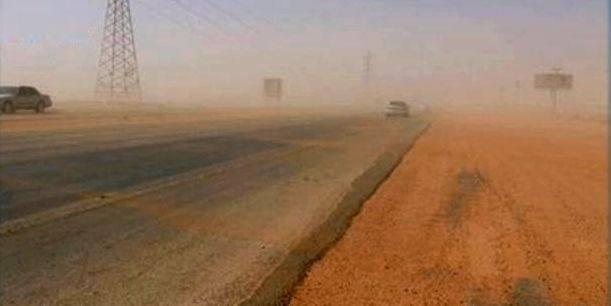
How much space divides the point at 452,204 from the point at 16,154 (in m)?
11.6

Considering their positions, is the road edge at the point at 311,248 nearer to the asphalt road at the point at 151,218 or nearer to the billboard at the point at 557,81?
A: the asphalt road at the point at 151,218

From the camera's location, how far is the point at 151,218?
1017 cm

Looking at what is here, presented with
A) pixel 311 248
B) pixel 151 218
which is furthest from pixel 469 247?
pixel 151 218

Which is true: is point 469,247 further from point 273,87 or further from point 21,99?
point 273,87

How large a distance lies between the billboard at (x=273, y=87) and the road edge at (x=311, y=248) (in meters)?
135

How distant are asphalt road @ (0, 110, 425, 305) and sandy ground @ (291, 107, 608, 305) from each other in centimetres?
81

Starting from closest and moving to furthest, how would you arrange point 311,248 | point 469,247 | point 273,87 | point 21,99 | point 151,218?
point 311,248 < point 469,247 < point 151,218 < point 21,99 < point 273,87

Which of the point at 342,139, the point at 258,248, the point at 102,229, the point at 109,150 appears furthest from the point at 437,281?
the point at 342,139

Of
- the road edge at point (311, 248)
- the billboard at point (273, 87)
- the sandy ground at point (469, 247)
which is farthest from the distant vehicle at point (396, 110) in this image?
the billboard at point (273, 87)

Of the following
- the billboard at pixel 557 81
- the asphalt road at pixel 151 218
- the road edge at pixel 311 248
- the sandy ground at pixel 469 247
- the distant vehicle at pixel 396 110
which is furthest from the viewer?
the billboard at pixel 557 81

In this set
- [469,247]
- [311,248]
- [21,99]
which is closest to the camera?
[311,248]

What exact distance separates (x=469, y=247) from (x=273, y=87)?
142709 mm

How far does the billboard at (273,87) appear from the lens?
149 meters

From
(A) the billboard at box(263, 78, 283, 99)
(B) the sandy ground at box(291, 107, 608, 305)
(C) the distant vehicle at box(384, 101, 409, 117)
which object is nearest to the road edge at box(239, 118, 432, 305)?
(B) the sandy ground at box(291, 107, 608, 305)
